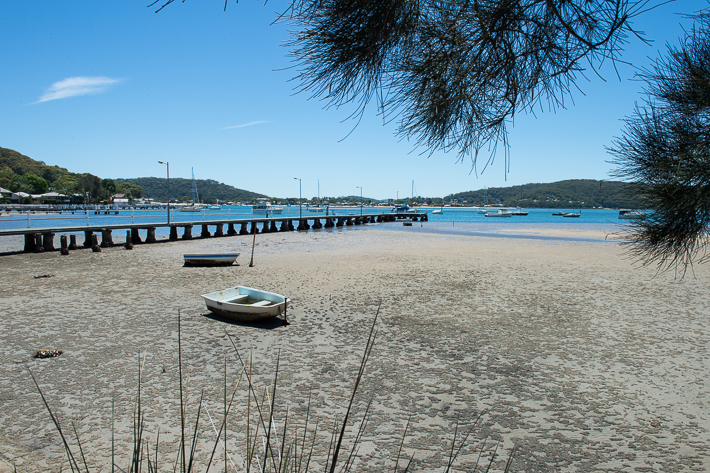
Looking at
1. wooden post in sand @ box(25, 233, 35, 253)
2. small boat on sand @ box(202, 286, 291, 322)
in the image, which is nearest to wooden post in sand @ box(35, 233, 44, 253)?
wooden post in sand @ box(25, 233, 35, 253)

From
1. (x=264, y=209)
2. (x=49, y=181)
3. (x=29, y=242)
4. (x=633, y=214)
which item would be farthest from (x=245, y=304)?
(x=49, y=181)

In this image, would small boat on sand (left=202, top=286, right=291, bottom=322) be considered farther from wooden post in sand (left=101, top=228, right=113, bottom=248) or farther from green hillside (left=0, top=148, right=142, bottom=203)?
green hillside (left=0, top=148, right=142, bottom=203)

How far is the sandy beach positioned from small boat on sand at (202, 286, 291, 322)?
276 mm

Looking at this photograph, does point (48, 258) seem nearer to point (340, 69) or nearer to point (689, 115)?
point (340, 69)

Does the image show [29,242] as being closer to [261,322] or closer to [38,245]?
[38,245]

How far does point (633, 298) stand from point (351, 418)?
10.2 metres

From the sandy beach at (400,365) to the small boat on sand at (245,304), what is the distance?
28 cm

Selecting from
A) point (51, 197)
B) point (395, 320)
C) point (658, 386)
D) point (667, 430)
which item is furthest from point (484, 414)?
point (51, 197)

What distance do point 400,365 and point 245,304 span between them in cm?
379

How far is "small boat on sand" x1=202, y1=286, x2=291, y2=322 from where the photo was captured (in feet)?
28.7

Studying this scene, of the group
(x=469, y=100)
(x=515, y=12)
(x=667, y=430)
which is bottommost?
(x=667, y=430)

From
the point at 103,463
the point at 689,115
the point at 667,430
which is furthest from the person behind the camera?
the point at 667,430

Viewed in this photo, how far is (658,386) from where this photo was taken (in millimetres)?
6340

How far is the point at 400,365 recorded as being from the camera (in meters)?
7.00
